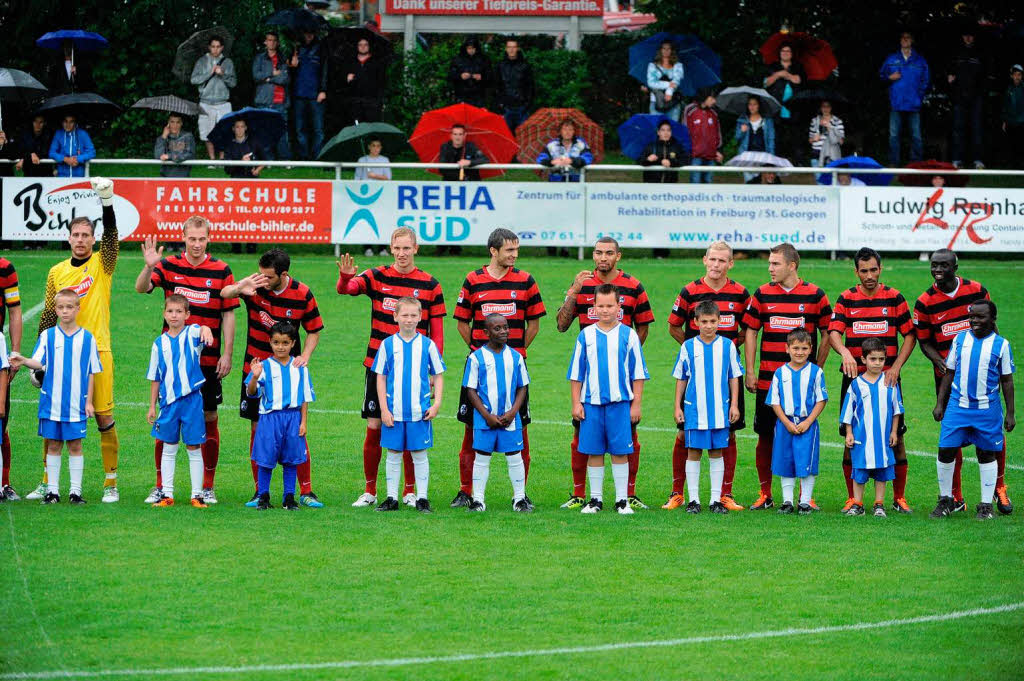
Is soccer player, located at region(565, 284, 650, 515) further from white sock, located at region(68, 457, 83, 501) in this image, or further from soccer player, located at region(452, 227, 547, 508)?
white sock, located at region(68, 457, 83, 501)

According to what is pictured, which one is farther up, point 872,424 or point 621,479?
point 872,424

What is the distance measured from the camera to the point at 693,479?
11.2m

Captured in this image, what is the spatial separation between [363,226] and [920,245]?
8546 millimetres

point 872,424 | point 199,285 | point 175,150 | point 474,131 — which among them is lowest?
point 872,424

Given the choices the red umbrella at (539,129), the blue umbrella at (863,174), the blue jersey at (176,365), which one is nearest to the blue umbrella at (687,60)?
the red umbrella at (539,129)

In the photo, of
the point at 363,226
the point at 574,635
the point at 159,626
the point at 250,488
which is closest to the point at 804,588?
the point at 574,635

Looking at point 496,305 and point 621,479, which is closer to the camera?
point 621,479

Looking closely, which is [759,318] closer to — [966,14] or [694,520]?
[694,520]

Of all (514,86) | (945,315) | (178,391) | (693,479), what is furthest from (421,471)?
(514,86)

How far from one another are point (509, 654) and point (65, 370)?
490cm

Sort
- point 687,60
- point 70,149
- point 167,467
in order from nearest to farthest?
point 167,467, point 70,149, point 687,60

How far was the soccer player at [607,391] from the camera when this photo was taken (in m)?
11.0

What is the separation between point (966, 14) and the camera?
3022 centimetres

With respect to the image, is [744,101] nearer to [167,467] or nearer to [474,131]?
[474,131]
